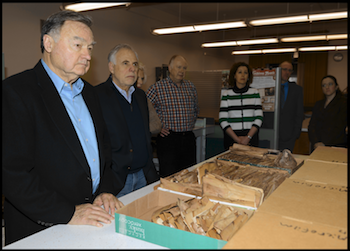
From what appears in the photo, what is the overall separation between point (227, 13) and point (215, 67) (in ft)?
9.79

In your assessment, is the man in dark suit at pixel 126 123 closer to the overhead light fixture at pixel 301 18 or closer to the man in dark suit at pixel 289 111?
the man in dark suit at pixel 289 111

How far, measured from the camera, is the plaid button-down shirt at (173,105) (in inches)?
131

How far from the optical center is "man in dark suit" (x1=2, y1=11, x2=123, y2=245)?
109 centimetres

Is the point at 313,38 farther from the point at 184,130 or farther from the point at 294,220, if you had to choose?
the point at 294,220

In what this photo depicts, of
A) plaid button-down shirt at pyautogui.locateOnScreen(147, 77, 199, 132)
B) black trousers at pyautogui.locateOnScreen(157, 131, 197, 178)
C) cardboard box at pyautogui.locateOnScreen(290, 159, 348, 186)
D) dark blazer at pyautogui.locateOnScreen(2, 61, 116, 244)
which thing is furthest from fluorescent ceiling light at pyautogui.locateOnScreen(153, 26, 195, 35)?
dark blazer at pyautogui.locateOnScreen(2, 61, 116, 244)

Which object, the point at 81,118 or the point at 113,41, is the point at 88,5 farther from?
the point at 81,118

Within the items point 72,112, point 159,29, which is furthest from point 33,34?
point 72,112

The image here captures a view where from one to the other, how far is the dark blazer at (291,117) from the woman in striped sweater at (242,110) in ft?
2.99

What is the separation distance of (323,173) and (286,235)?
0.77 metres

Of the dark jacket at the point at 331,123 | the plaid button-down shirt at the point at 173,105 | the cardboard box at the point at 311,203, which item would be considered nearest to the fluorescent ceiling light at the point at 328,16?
the dark jacket at the point at 331,123

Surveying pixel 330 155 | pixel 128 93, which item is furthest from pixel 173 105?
pixel 330 155

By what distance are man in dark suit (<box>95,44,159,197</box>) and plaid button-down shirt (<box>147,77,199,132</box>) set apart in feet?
3.64

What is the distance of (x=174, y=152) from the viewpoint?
330 centimetres

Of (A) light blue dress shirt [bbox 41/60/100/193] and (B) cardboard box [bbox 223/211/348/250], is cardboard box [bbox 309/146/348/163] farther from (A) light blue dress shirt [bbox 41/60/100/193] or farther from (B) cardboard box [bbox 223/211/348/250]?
(A) light blue dress shirt [bbox 41/60/100/193]
